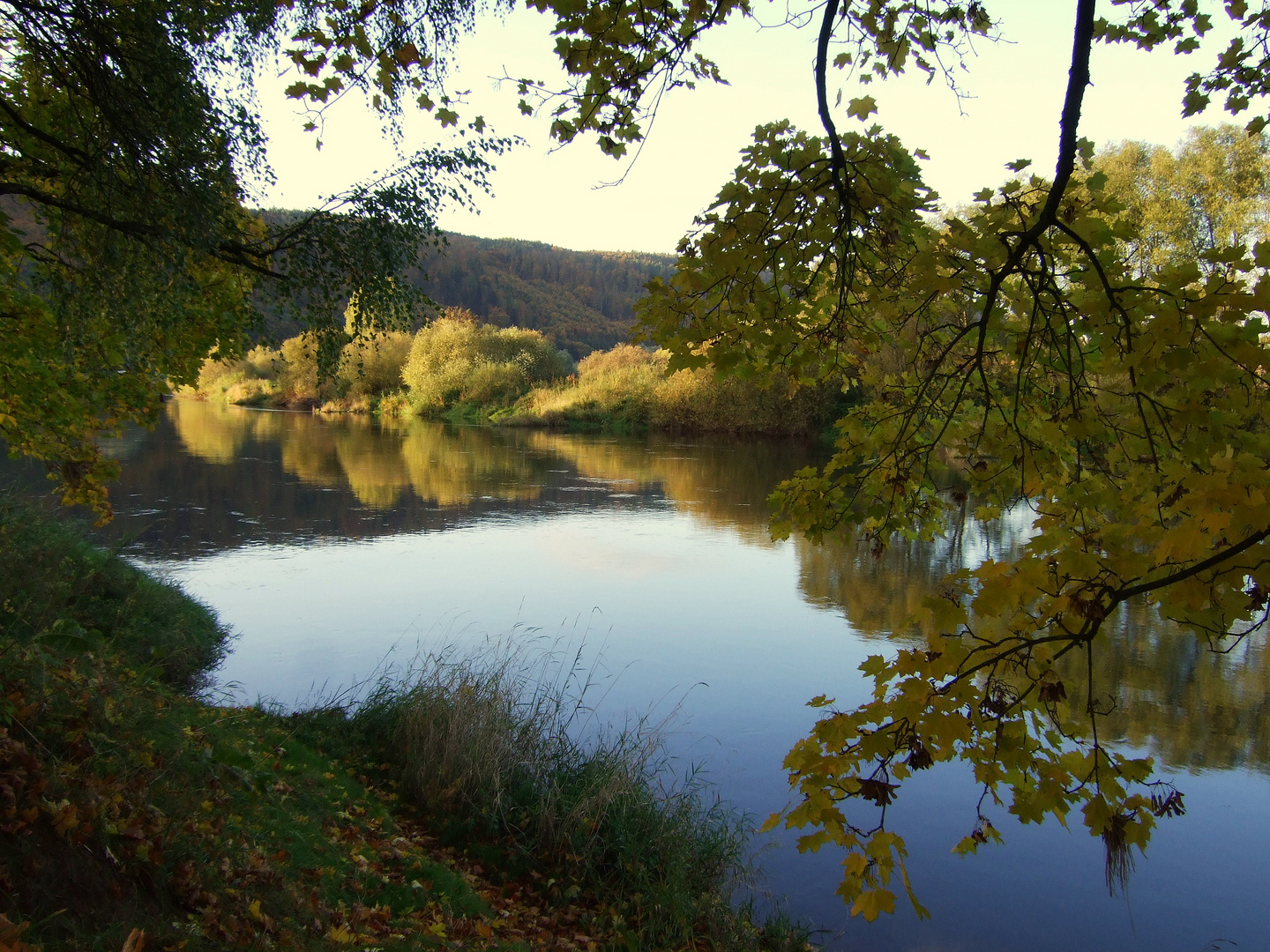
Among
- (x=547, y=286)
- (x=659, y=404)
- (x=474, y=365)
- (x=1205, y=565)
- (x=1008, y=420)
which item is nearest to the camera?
(x=1205, y=565)

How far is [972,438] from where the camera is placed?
9.73ft

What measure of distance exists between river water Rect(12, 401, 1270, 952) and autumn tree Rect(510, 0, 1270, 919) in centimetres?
81

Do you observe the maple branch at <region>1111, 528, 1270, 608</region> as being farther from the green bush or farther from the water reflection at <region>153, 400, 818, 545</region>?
the green bush

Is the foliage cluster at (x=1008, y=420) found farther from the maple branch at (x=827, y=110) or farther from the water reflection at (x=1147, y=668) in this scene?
the water reflection at (x=1147, y=668)

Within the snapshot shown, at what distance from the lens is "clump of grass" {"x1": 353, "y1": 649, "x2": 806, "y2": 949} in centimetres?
400

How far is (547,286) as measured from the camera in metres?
109

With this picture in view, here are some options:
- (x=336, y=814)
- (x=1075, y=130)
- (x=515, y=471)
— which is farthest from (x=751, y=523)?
(x=1075, y=130)

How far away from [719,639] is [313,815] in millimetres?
5489

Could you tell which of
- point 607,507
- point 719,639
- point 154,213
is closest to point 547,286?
point 607,507

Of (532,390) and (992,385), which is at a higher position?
(992,385)

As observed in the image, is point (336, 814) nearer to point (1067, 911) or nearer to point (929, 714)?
point (929, 714)

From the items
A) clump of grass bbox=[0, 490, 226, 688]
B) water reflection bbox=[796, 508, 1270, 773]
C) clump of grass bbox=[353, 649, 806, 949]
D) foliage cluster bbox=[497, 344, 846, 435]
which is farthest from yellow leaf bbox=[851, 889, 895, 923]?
foliage cluster bbox=[497, 344, 846, 435]

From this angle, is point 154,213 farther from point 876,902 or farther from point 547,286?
point 547,286

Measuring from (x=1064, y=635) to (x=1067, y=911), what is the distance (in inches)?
144
